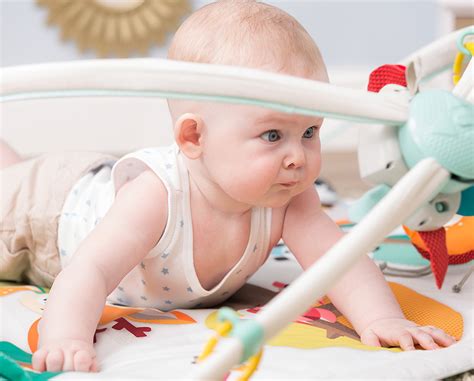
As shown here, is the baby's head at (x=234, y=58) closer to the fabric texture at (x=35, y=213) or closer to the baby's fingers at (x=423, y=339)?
the baby's fingers at (x=423, y=339)

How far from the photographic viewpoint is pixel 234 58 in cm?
74

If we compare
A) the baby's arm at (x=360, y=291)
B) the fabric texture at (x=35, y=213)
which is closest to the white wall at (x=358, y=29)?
the fabric texture at (x=35, y=213)

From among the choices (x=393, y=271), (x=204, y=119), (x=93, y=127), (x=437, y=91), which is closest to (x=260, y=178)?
(x=204, y=119)

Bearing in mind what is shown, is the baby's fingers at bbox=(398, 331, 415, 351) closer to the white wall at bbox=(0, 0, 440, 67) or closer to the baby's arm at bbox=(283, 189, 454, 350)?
the baby's arm at bbox=(283, 189, 454, 350)

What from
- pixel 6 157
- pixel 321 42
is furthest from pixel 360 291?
pixel 321 42

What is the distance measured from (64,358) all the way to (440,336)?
1.17ft

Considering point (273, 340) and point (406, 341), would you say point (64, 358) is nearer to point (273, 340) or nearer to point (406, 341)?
point (273, 340)

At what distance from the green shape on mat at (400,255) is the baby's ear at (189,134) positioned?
405mm

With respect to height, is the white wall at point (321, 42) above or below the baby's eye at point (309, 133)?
below

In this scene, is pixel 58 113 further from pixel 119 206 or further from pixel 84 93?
pixel 84 93

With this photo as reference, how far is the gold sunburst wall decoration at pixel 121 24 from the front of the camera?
2289 millimetres

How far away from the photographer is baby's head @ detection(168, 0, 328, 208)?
738 mm

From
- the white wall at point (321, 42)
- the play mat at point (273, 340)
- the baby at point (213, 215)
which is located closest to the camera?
the play mat at point (273, 340)

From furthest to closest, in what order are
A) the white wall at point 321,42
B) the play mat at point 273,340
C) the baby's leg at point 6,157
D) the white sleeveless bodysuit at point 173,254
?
1. the white wall at point 321,42
2. the baby's leg at point 6,157
3. the white sleeveless bodysuit at point 173,254
4. the play mat at point 273,340
